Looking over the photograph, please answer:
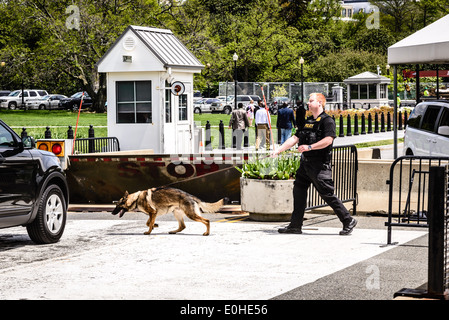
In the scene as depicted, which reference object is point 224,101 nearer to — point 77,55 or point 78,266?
point 77,55

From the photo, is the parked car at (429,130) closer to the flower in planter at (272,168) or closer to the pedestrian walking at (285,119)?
the flower in planter at (272,168)

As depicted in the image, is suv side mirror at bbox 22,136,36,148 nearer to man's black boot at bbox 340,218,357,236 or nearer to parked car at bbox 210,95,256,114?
man's black boot at bbox 340,218,357,236

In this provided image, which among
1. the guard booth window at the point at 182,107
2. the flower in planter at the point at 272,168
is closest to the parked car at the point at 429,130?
the flower in planter at the point at 272,168

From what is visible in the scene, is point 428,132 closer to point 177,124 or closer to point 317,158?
point 317,158

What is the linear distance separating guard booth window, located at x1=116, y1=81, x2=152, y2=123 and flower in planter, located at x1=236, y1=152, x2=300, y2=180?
10.0m

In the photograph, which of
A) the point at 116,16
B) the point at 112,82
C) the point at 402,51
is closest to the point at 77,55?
the point at 116,16

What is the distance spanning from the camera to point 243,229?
1209 cm

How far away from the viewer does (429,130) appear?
16531 mm

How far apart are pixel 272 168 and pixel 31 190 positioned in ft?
12.4

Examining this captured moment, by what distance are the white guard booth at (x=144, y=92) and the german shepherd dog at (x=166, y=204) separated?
11132 mm

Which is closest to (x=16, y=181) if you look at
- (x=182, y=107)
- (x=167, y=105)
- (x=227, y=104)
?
Result: (x=167, y=105)

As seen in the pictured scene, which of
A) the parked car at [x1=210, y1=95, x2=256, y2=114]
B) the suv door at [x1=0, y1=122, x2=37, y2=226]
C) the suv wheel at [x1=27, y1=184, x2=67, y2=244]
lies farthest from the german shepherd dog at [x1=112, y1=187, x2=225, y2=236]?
the parked car at [x1=210, y1=95, x2=256, y2=114]

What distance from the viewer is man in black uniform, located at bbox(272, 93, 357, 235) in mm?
11086
